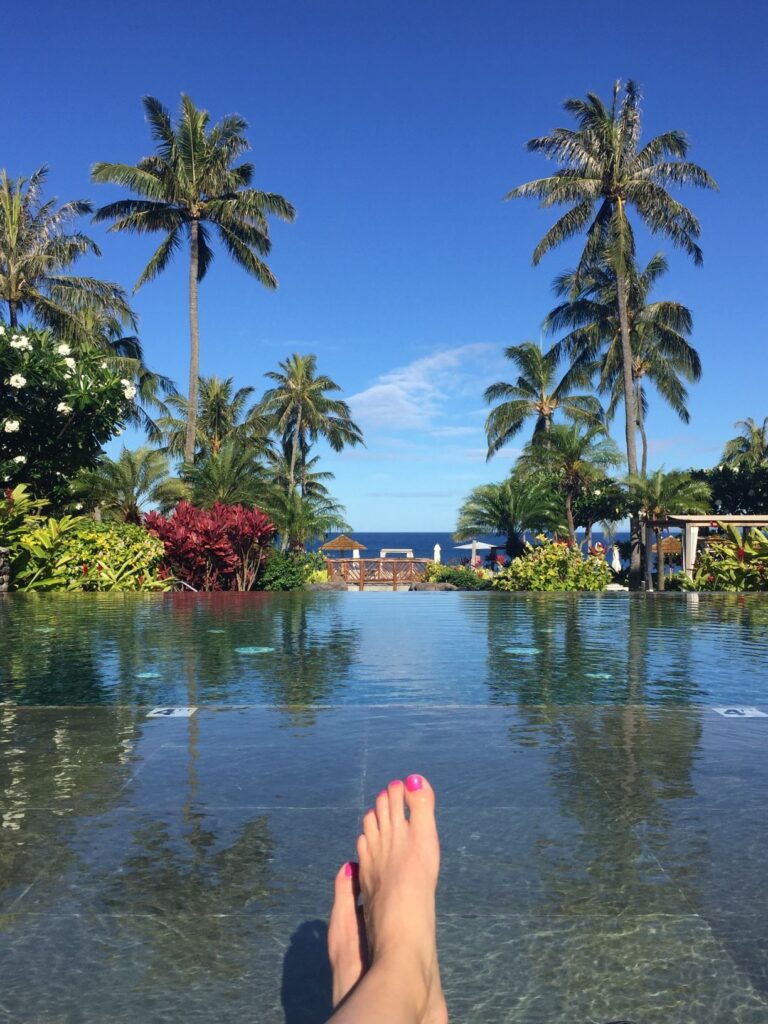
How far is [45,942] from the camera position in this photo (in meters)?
1.79

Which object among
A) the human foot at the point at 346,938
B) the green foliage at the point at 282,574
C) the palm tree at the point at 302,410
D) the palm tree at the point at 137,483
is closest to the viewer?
the human foot at the point at 346,938

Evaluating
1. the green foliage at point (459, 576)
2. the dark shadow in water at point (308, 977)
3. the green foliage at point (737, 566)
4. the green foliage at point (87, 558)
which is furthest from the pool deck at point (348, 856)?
the green foliage at point (459, 576)

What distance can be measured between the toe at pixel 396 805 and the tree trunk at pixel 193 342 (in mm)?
21992

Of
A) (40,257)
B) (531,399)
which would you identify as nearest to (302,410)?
(531,399)

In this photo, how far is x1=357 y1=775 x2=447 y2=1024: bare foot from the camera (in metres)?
1.57

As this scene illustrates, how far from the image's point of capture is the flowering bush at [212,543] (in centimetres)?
1568

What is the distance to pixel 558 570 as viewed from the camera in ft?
55.6

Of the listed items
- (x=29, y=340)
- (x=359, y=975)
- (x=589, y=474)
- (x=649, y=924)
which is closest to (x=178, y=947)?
(x=359, y=975)

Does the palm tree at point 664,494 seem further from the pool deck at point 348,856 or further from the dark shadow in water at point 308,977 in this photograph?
the dark shadow in water at point 308,977

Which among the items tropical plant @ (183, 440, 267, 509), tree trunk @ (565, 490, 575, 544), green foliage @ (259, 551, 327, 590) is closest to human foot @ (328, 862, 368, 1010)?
green foliage @ (259, 551, 327, 590)

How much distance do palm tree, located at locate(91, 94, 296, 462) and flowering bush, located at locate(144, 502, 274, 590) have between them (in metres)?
9.65

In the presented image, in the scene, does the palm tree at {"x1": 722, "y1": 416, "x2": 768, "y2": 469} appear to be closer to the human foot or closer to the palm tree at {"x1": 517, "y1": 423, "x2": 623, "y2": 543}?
the palm tree at {"x1": 517, "y1": 423, "x2": 623, "y2": 543}

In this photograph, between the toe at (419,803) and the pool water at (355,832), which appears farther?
the toe at (419,803)

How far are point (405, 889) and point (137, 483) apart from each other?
2745 centimetres
